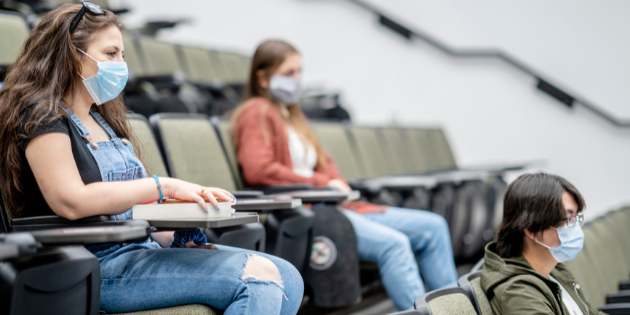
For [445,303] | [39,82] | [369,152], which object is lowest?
[369,152]

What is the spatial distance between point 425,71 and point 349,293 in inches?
99.3

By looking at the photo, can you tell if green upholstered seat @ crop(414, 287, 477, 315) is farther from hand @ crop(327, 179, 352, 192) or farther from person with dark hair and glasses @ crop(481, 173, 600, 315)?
hand @ crop(327, 179, 352, 192)

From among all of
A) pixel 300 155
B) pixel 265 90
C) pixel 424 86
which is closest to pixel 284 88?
pixel 265 90

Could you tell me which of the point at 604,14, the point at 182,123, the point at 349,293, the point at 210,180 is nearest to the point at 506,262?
the point at 349,293

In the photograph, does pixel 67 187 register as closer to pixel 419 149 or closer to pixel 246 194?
pixel 246 194

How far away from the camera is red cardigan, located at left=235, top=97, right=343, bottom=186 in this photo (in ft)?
4.20

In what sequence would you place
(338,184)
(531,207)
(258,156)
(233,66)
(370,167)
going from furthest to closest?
(233,66) < (370,167) < (338,184) < (258,156) < (531,207)

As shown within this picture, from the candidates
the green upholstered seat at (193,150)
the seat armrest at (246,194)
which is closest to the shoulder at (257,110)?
the green upholstered seat at (193,150)

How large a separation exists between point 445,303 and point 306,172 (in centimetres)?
76

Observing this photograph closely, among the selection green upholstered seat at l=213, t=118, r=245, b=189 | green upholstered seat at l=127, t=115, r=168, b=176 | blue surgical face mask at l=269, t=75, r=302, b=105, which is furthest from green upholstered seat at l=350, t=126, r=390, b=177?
green upholstered seat at l=127, t=115, r=168, b=176

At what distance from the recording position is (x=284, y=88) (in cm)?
142

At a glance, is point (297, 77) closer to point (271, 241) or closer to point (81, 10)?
point (271, 241)

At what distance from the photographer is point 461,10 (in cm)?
332

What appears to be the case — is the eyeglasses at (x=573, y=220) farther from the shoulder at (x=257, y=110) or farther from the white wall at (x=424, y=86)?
the white wall at (x=424, y=86)
